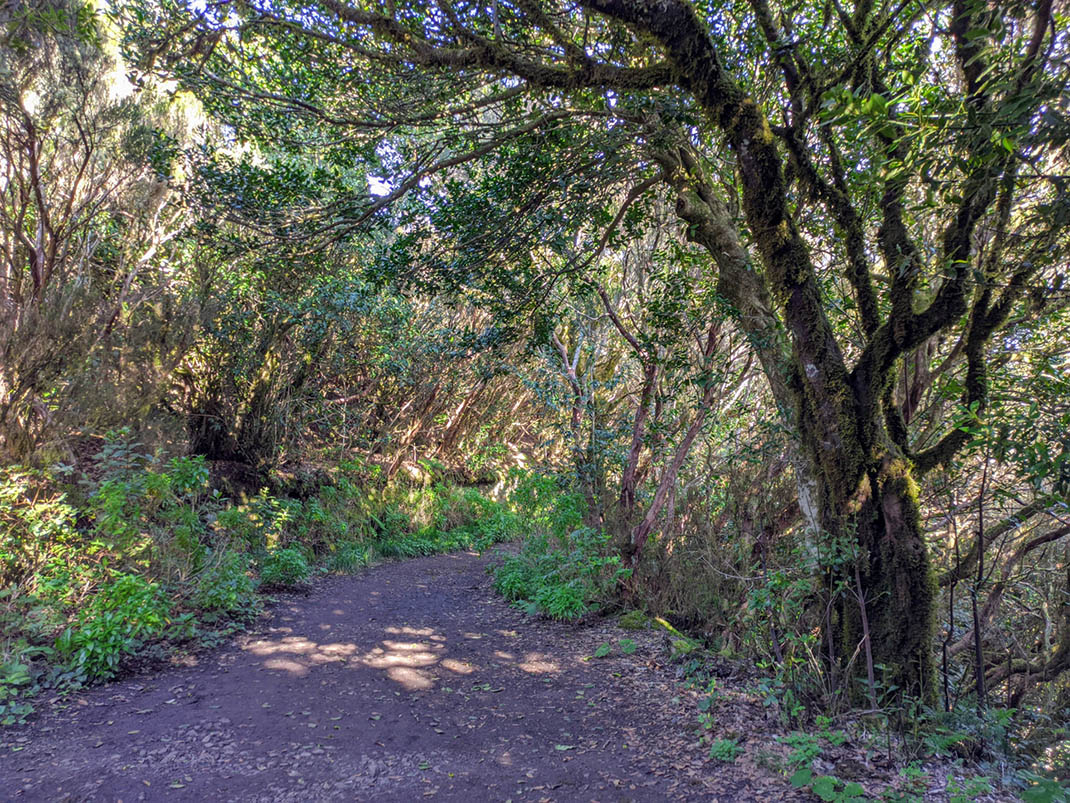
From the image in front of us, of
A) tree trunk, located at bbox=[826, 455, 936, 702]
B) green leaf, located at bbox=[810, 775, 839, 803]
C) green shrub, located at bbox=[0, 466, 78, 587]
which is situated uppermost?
tree trunk, located at bbox=[826, 455, 936, 702]

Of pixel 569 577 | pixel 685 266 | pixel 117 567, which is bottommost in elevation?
pixel 117 567

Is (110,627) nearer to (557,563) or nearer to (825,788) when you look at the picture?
(557,563)

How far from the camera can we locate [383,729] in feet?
13.5

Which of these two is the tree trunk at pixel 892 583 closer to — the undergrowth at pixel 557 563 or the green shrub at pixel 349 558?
the undergrowth at pixel 557 563

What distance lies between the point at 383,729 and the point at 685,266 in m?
5.11

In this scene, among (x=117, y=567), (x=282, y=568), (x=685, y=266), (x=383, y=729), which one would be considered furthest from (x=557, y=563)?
(x=117, y=567)

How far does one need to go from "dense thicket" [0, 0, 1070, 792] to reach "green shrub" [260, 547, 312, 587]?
0.25m

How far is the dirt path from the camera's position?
3.31 m

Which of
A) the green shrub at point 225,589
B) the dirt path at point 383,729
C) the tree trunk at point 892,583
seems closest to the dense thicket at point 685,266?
the tree trunk at point 892,583

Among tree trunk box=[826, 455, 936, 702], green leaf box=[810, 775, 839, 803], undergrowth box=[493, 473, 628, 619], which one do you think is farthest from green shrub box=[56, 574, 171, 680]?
tree trunk box=[826, 455, 936, 702]

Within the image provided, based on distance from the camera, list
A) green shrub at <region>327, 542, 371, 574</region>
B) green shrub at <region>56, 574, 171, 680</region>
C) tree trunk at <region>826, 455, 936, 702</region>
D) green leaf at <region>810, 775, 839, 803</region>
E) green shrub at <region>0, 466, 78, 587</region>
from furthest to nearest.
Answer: green shrub at <region>327, 542, 371, 574</region>
green shrub at <region>0, 466, 78, 587</region>
green shrub at <region>56, 574, 171, 680</region>
tree trunk at <region>826, 455, 936, 702</region>
green leaf at <region>810, 775, 839, 803</region>

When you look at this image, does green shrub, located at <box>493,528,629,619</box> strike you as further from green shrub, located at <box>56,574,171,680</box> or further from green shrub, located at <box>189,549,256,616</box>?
green shrub, located at <box>56,574,171,680</box>

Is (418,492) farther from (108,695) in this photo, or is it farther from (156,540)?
(108,695)

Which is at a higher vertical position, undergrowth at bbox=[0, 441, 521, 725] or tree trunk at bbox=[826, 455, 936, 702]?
tree trunk at bbox=[826, 455, 936, 702]
